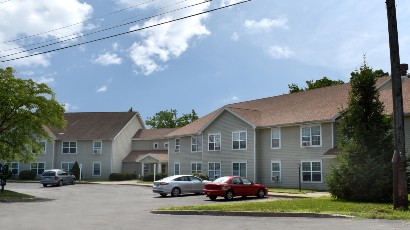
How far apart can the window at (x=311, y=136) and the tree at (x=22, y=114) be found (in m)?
17.6

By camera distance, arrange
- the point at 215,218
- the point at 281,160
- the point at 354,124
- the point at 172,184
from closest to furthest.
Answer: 1. the point at 215,218
2. the point at 354,124
3. the point at 172,184
4. the point at 281,160

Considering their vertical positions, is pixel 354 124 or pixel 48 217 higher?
pixel 354 124

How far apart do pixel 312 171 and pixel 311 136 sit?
2557 millimetres

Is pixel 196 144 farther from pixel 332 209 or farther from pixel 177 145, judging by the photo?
pixel 332 209

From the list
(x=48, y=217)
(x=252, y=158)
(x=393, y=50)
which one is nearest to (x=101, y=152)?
(x=252, y=158)

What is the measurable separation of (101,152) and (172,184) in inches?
1206

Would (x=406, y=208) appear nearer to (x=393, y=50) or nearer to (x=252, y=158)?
(x=393, y=50)

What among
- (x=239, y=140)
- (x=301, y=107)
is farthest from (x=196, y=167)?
(x=301, y=107)

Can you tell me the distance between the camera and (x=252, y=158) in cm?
3862

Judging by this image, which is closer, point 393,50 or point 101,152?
point 393,50

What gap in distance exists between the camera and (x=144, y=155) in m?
56.8

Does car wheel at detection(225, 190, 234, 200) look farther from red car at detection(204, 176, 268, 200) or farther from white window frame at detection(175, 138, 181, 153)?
white window frame at detection(175, 138, 181, 153)

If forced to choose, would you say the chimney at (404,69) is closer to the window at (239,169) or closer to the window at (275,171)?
the window at (275,171)

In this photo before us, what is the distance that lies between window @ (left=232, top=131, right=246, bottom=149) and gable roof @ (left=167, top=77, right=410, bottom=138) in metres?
1.59
